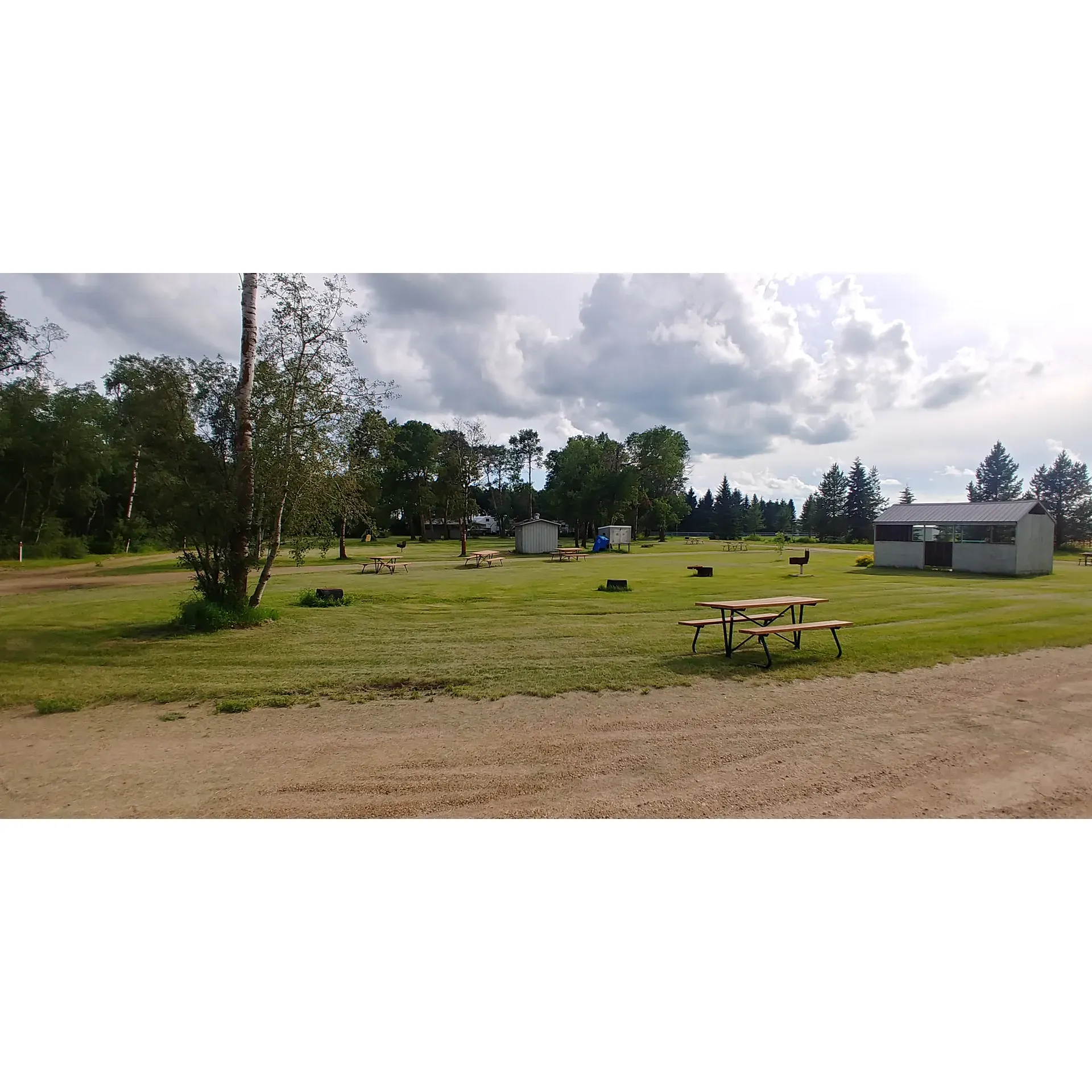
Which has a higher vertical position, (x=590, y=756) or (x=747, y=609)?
(x=747, y=609)

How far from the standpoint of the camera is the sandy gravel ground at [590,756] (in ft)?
13.2

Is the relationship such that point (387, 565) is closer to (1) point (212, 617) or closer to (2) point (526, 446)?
(1) point (212, 617)

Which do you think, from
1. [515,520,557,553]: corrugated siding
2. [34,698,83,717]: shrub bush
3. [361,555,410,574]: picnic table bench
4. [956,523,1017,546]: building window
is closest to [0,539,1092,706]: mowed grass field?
[34,698,83,717]: shrub bush

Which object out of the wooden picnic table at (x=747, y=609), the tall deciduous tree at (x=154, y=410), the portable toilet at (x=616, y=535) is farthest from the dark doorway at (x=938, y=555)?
the tall deciduous tree at (x=154, y=410)

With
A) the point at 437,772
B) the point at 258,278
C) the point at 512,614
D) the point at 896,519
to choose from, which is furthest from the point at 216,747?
the point at 896,519

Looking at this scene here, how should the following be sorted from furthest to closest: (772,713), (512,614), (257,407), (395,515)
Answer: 1. (395,515)
2. (512,614)
3. (257,407)
4. (772,713)

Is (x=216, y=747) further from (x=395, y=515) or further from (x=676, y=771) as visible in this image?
(x=395, y=515)

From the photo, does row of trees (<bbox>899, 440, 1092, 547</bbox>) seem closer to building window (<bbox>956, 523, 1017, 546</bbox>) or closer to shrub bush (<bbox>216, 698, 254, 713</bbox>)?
building window (<bbox>956, 523, 1017, 546</bbox>)

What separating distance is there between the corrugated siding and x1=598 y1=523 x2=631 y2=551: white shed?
20.6ft

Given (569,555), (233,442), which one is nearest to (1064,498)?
(569,555)

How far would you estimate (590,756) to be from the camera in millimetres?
4758

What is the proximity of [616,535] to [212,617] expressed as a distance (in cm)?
3411

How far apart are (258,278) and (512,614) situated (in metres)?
8.76

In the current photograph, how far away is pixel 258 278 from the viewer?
11070 mm
